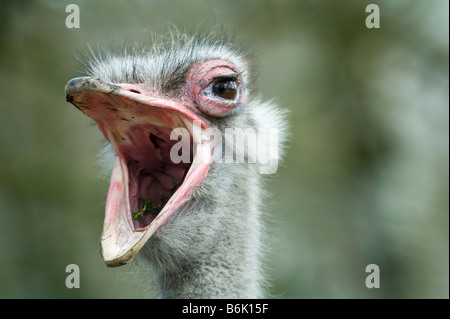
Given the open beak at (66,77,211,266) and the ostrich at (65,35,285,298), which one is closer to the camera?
the open beak at (66,77,211,266)

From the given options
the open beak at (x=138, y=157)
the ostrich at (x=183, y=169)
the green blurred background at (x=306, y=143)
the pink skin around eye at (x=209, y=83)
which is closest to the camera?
the open beak at (x=138, y=157)

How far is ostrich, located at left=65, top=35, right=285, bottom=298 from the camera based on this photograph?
78.3 inches

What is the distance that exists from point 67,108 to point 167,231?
3.21 meters

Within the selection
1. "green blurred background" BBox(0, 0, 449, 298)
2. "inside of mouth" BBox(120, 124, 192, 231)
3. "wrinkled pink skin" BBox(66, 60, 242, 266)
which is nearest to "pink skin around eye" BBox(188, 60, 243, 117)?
"wrinkled pink skin" BBox(66, 60, 242, 266)

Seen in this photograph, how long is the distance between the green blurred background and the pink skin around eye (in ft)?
6.85

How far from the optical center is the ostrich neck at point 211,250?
2.11 m

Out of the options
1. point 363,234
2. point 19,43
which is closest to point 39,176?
point 19,43

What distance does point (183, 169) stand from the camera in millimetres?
2357

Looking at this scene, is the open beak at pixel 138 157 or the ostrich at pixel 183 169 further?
the ostrich at pixel 183 169

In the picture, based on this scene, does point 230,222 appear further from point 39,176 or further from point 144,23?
point 144,23

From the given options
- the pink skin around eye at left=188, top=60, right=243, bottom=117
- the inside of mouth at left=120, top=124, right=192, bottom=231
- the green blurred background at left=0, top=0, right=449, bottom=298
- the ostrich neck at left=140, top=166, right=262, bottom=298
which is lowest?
the ostrich neck at left=140, top=166, right=262, bottom=298

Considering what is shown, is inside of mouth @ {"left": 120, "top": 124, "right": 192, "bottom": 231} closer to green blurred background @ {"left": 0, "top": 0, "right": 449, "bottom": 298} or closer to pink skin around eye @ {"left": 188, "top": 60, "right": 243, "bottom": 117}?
pink skin around eye @ {"left": 188, "top": 60, "right": 243, "bottom": 117}

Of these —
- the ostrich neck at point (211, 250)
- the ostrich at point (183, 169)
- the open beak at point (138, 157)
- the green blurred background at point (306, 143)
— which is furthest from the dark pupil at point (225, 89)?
the green blurred background at point (306, 143)

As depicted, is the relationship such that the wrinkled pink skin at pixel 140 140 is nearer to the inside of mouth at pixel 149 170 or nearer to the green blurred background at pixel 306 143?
the inside of mouth at pixel 149 170
